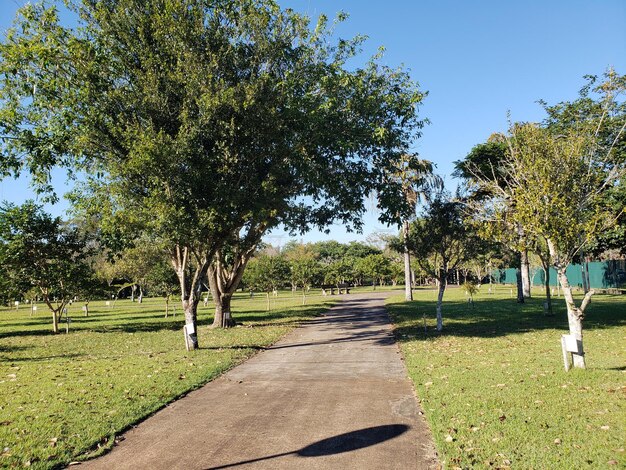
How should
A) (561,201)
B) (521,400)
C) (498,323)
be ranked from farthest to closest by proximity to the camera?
(498,323)
(561,201)
(521,400)

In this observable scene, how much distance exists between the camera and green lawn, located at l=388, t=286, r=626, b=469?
4840mm

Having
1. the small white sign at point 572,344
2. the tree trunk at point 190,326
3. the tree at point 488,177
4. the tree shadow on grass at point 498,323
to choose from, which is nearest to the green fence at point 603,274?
the tree at point 488,177

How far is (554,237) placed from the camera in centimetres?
871

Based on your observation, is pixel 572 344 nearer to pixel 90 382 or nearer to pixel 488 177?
pixel 90 382

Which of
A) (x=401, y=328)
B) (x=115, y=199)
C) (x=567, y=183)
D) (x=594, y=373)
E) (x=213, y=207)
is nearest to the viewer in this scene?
(x=594, y=373)

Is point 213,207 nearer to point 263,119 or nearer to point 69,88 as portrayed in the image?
point 263,119

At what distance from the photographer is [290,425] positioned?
611 cm

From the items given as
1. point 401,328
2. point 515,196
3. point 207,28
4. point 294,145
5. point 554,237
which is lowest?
point 401,328

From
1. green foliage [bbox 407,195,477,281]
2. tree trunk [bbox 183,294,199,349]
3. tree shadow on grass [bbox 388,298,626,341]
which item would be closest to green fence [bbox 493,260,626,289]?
tree shadow on grass [bbox 388,298,626,341]

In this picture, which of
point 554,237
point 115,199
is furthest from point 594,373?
point 115,199

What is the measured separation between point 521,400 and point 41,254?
781 inches

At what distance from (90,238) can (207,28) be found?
1340 cm

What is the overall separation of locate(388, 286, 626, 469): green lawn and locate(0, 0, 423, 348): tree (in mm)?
6300

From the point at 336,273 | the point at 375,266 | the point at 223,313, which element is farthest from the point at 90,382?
the point at 375,266
